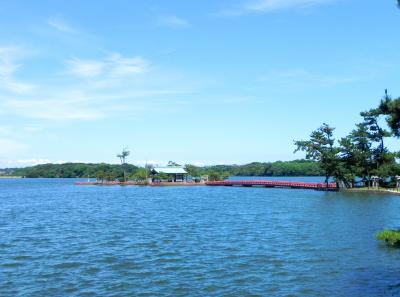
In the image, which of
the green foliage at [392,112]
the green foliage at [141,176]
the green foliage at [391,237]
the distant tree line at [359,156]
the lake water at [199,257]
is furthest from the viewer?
the green foliage at [141,176]

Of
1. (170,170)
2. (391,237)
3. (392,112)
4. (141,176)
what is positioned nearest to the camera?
(392,112)

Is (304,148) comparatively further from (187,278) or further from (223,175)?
(187,278)

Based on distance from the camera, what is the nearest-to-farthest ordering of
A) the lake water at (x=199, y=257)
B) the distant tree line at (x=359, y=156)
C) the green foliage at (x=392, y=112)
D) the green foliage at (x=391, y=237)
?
the green foliage at (x=392, y=112) → the lake water at (x=199, y=257) → the green foliage at (x=391, y=237) → the distant tree line at (x=359, y=156)

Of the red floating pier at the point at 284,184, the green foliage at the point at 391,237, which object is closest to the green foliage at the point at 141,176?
the red floating pier at the point at 284,184

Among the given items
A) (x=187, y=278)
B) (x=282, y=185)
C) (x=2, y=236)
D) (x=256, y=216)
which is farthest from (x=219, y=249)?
(x=282, y=185)

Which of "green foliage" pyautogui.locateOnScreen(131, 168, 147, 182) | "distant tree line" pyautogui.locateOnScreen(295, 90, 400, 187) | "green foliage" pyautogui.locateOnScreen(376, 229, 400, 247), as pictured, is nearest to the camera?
"green foliage" pyautogui.locateOnScreen(376, 229, 400, 247)

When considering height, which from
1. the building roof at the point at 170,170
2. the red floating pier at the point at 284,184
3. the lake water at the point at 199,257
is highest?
the building roof at the point at 170,170

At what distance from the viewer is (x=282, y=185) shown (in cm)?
11044

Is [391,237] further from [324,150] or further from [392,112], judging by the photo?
[324,150]

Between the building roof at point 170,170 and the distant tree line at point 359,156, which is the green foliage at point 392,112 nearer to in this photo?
the distant tree line at point 359,156

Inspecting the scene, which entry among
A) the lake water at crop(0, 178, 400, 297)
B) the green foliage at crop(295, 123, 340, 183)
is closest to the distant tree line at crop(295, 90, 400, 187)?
the green foliage at crop(295, 123, 340, 183)

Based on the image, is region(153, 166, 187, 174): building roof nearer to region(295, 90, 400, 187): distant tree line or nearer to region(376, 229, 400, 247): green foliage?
region(295, 90, 400, 187): distant tree line

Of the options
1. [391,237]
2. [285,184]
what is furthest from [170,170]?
[391,237]

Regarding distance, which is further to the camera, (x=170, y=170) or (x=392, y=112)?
(x=170, y=170)
